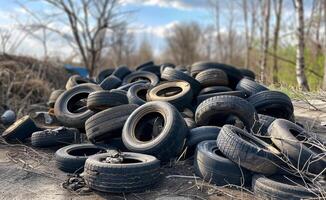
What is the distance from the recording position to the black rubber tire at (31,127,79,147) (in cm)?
631

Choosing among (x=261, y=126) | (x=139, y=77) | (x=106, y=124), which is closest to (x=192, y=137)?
(x=261, y=126)

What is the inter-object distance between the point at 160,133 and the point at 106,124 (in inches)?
36.2

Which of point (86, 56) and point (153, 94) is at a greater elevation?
point (153, 94)

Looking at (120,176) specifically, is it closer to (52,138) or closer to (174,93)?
(52,138)

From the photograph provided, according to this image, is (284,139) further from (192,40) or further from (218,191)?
(192,40)

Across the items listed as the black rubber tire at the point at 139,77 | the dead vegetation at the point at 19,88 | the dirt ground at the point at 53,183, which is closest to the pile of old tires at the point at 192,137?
the dirt ground at the point at 53,183

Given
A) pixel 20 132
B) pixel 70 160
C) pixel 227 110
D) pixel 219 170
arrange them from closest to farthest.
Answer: pixel 219 170
pixel 70 160
pixel 227 110
pixel 20 132

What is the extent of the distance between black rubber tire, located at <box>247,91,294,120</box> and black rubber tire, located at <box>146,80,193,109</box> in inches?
46.6

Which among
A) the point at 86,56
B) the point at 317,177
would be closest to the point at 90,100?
the point at 317,177

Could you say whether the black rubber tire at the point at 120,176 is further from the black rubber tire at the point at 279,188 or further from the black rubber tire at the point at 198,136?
the black rubber tire at the point at 279,188

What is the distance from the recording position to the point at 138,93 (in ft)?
25.0

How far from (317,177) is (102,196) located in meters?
2.47

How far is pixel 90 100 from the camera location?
6504 millimetres

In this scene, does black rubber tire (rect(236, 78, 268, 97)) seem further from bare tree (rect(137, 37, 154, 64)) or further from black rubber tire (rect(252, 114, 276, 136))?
bare tree (rect(137, 37, 154, 64))
